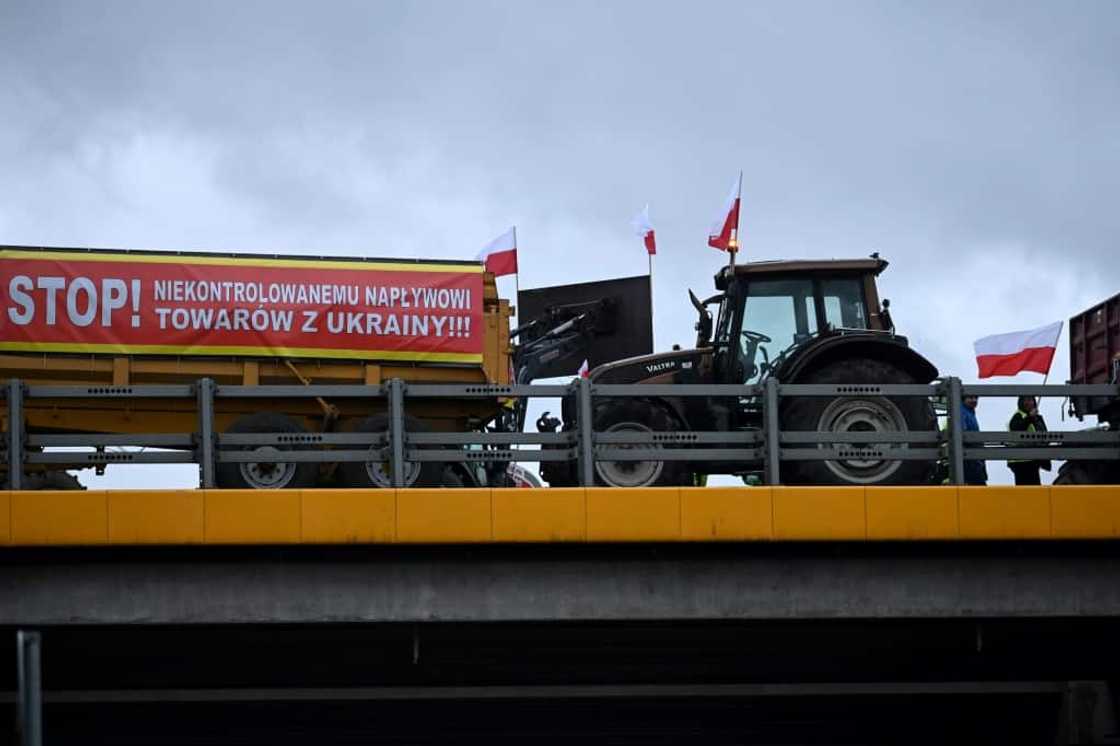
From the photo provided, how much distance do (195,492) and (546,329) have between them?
8.27 m

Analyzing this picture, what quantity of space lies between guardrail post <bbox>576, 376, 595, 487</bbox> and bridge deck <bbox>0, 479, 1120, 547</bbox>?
0.90m

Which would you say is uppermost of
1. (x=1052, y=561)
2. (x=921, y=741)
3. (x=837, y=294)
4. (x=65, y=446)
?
(x=837, y=294)

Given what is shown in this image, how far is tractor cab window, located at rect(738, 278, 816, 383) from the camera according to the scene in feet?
51.0

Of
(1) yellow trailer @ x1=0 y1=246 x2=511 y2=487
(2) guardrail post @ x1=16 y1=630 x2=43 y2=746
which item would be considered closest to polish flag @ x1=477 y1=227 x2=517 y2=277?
(1) yellow trailer @ x1=0 y1=246 x2=511 y2=487

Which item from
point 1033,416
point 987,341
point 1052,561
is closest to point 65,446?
point 1052,561

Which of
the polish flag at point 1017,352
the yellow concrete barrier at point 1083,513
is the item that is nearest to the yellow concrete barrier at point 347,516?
the yellow concrete barrier at point 1083,513

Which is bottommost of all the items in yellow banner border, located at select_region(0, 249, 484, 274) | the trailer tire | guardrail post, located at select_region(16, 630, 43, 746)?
guardrail post, located at select_region(16, 630, 43, 746)

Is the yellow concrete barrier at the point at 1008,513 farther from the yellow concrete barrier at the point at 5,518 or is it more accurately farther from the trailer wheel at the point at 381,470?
the yellow concrete barrier at the point at 5,518

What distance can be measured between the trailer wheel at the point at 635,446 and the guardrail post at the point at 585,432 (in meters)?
0.13

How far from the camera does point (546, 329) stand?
64.7 feet

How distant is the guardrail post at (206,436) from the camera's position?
42.8 ft

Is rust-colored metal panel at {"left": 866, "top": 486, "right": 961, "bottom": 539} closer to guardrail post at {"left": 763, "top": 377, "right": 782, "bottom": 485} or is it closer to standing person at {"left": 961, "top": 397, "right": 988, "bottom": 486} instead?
guardrail post at {"left": 763, "top": 377, "right": 782, "bottom": 485}

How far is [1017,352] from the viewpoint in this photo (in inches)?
743

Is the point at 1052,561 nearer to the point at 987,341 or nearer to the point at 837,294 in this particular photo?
the point at 837,294
